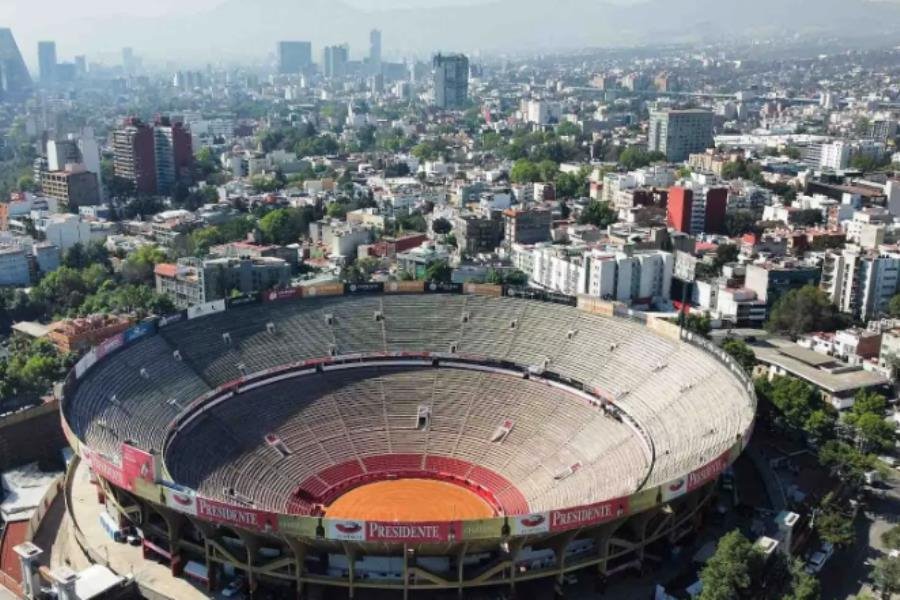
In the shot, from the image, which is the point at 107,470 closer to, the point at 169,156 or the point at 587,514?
the point at 587,514

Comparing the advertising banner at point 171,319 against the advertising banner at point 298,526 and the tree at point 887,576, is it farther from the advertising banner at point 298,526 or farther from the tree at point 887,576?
the tree at point 887,576

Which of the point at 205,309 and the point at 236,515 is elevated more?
the point at 205,309

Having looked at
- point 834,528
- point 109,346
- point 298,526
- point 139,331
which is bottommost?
point 834,528

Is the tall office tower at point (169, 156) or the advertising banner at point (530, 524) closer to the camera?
the advertising banner at point (530, 524)

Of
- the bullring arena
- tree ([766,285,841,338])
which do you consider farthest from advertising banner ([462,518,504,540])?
tree ([766,285,841,338])

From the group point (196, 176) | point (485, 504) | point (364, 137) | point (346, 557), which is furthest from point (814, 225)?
point (364, 137)

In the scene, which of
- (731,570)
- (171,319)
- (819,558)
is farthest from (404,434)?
(819,558)

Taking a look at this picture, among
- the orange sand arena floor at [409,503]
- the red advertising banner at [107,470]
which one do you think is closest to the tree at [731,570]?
the orange sand arena floor at [409,503]
